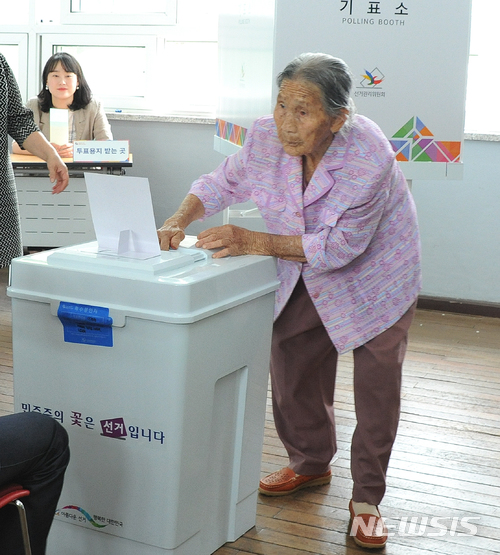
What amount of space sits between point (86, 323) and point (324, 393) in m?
0.80

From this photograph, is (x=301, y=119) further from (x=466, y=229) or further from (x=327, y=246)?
(x=466, y=229)

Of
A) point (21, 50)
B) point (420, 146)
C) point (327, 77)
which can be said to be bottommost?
point (420, 146)

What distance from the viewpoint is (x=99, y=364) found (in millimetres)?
1503

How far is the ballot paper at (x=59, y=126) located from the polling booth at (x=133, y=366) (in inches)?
104

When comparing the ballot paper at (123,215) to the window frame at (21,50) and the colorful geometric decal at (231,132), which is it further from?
the window frame at (21,50)

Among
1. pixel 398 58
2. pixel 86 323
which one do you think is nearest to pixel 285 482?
pixel 86 323

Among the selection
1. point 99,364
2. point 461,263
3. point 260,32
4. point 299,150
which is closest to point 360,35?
point 260,32

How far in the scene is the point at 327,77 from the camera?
162 centimetres

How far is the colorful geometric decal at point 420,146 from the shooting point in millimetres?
2670

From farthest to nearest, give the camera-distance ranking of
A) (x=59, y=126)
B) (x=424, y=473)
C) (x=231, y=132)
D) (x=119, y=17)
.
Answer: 1. (x=119, y=17)
2. (x=59, y=126)
3. (x=231, y=132)
4. (x=424, y=473)

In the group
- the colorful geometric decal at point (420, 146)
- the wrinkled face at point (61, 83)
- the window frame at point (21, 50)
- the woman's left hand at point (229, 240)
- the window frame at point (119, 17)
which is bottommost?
the woman's left hand at point (229, 240)

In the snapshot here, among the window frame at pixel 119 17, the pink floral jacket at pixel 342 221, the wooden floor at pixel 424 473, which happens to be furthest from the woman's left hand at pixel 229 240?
the window frame at pixel 119 17

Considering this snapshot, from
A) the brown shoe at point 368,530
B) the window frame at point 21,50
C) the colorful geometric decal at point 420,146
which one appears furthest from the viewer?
the window frame at point 21,50

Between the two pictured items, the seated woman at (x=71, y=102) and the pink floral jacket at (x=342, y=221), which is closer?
the pink floral jacket at (x=342, y=221)
